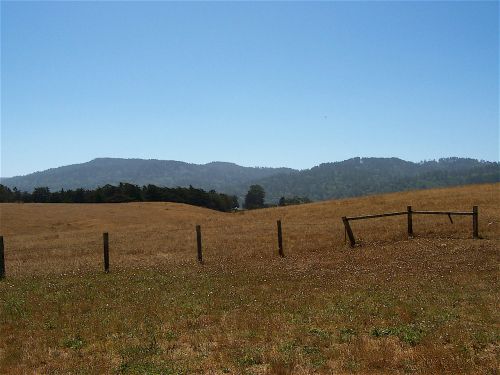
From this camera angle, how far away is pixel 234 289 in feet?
51.2

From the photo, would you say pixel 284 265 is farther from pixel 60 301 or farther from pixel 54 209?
pixel 54 209

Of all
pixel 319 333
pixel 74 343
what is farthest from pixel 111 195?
pixel 319 333

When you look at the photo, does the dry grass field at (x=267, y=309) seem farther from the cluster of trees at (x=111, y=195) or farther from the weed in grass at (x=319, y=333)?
the cluster of trees at (x=111, y=195)

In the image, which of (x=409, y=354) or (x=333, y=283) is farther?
(x=333, y=283)

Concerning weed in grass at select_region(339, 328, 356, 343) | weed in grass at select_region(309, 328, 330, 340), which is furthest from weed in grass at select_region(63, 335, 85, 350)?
weed in grass at select_region(339, 328, 356, 343)

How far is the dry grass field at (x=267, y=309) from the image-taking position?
29.5 ft

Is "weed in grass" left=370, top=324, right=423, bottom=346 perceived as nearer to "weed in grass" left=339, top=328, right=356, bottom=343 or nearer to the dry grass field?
the dry grass field

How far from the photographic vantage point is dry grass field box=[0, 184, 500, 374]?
8992 millimetres

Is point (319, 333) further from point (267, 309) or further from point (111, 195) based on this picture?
point (111, 195)

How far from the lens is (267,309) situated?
42.0ft

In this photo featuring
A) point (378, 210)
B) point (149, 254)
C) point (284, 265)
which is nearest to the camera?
point (284, 265)

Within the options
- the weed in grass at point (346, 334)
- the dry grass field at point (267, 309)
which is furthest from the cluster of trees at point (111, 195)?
the weed in grass at point (346, 334)

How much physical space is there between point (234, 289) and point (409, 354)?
7.58 m

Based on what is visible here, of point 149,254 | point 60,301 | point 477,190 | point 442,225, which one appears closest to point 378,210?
point 477,190
